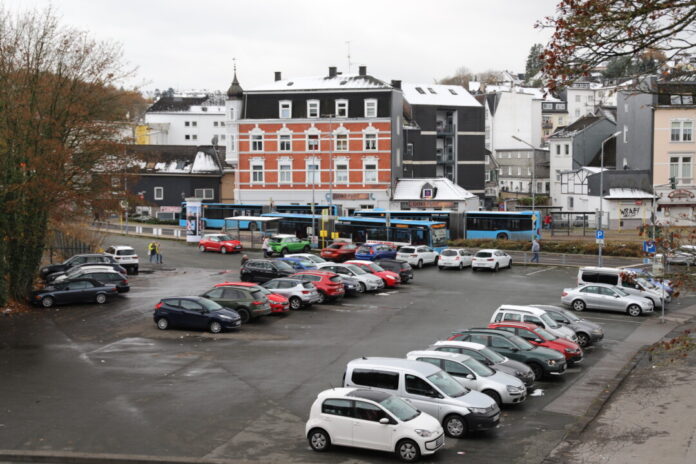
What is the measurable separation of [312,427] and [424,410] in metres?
2.74

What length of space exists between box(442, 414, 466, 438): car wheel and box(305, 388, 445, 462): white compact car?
131 cm

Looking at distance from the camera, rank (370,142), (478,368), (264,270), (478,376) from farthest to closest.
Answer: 1. (370,142)
2. (264,270)
3. (478,368)
4. (478,376)

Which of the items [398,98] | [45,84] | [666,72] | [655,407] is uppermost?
[398,98]

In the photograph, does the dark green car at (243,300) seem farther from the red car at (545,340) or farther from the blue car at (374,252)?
the blue car at (374,252)

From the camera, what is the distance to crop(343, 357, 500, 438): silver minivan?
16.8 metres

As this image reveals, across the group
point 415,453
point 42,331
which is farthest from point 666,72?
point 42,331

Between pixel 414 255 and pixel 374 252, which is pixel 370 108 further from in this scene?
pixel 414 255

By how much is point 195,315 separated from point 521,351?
12584mm

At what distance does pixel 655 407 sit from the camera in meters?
19.8

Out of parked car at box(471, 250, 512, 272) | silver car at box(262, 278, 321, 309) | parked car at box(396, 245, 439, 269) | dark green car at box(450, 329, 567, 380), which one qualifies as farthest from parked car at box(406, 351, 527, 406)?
parked car at box(396, 245, 439, 269)

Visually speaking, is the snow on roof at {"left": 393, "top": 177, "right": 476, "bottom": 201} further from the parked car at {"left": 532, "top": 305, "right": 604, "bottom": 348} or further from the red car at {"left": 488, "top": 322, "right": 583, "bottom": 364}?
the red car at {"left": 488, "top": 322, "right": 583, "bottom": 364}

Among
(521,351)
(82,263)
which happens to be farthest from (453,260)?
(521,351)

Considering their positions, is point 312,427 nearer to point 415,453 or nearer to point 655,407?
point 415,453

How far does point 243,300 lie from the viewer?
3050 cm
